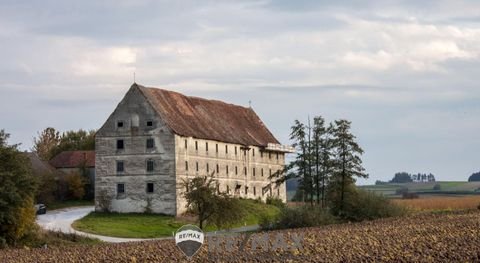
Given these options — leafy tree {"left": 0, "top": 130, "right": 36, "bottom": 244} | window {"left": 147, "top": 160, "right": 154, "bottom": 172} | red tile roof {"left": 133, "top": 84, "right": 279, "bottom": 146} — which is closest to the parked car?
window {"left": 147, "top": 160, "right": 154, "bottom": 172}

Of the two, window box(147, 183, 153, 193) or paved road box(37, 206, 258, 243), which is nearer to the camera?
paved road box(37, 206, 258, 243)

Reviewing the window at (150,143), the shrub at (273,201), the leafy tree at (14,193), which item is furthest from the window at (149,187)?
the leafy tree at (14,193)

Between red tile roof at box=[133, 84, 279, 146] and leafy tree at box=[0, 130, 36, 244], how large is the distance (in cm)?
2317

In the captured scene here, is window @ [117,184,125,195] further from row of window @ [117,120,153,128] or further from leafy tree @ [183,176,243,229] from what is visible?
leafy tree @ [183,176,243,229]

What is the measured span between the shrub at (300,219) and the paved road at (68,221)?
2.53 metres

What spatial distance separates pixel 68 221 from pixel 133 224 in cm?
447

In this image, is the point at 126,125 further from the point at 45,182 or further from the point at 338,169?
the point at 338,169

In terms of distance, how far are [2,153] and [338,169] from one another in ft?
93.2

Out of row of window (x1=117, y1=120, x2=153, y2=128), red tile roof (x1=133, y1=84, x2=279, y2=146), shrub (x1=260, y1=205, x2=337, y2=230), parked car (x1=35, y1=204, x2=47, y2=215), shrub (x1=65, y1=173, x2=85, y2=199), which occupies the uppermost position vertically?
red tile roof (x1=133, y1=84, x2=279, y2=146)

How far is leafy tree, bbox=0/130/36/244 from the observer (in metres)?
63.3

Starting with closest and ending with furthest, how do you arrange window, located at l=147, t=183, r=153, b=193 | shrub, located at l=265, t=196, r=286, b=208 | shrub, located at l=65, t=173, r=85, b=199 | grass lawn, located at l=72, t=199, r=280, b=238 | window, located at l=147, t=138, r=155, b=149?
grass lawn, located at l=72, t=199, r=280, b=238 < window, located at l=147, t=183, r=153, b=193 < window, located at l=147, t=138, r=155, b=149 < shrub, located at l=65, t=173, r=85, b=199 < shrub, located at l=265, t=196, r=286, b=208

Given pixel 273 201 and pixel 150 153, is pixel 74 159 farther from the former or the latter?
pixel 273 201

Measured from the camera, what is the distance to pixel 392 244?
40750 mm

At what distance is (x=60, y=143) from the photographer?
123 m
